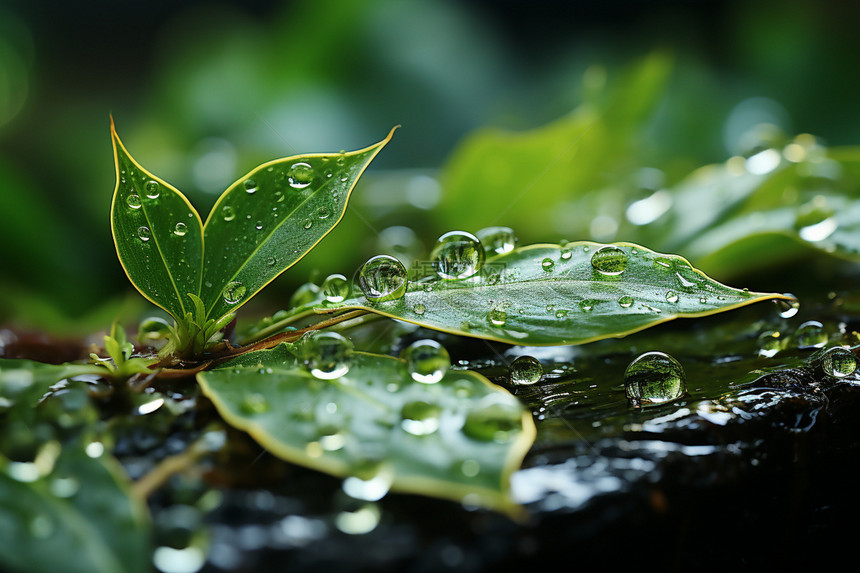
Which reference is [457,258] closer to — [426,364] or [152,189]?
[426,364]

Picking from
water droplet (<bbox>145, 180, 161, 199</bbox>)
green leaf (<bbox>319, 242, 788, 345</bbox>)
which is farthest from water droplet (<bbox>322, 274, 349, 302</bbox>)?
water droplet (<bbox>145, 180, 161, 199</bbox>)

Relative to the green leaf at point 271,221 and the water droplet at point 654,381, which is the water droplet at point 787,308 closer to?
the water droplet at point 654,381

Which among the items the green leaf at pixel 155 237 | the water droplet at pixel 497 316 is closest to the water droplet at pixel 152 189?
the green leaf at pixel 155 237

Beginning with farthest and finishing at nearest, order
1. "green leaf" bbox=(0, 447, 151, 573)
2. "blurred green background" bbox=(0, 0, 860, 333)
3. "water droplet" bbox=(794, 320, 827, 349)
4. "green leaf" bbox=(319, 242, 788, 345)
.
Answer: "blurred green background" bbox=(0, 0, 860, 333), "water droplet" bbox=(794, 320, 827, 349), "green leaf" bbox=(319, 242, 788, 345), "green leaf" bbox=(0, 447, 151, 573)

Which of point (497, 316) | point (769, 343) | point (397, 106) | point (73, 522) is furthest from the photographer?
point (397, 106)

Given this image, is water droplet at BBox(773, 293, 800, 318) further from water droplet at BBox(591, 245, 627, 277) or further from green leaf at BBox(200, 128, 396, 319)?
green leaf at BBox(200, 128, 396, 319)

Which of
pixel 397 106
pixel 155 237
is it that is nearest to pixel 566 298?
pixel 155 237
